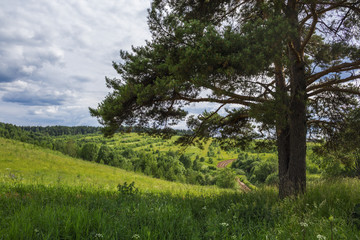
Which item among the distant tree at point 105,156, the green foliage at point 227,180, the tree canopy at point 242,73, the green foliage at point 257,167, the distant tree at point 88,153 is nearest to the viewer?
the tree canopy at point 242,73

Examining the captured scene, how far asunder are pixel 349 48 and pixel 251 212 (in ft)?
21.6

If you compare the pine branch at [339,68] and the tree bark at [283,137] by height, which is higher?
the pine branch at [339,68]

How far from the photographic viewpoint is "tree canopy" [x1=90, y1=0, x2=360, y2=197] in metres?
5.04

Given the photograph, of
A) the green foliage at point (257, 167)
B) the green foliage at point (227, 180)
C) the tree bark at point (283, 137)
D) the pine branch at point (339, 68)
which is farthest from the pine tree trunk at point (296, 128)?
the green foliage at point (257, 167)

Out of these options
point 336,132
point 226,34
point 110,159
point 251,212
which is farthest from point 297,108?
point 110,159

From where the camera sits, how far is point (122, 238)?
2553 millimetres

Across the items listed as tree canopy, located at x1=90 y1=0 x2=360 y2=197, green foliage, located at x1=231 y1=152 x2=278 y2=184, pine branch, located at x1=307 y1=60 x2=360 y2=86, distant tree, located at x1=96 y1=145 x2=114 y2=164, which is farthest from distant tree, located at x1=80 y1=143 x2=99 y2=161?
pine branch, located at x1=307 y1=60 x2=360 y2=86

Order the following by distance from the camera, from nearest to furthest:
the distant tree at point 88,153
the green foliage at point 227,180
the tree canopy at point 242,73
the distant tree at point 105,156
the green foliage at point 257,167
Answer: the tree canopy at point 242,73, the green foliage at point 227,180, the green foliage at point 257,167, the distant tree at point 88,153, the distant tree at point 105,156

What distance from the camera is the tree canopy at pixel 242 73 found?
5043 mm

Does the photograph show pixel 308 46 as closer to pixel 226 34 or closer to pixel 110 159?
pixel 226 34

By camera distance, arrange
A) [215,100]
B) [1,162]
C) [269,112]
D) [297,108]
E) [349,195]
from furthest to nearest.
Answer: [1,162] → [215,100] → [297,108] → [269,112] → [349,195]

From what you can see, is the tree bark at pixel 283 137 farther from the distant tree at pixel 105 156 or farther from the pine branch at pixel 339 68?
the distant tree at pixel 105 156

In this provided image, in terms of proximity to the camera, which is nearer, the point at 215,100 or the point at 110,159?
the point at 215,100

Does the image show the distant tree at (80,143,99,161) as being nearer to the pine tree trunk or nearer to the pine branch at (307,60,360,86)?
the pine tree trunk
